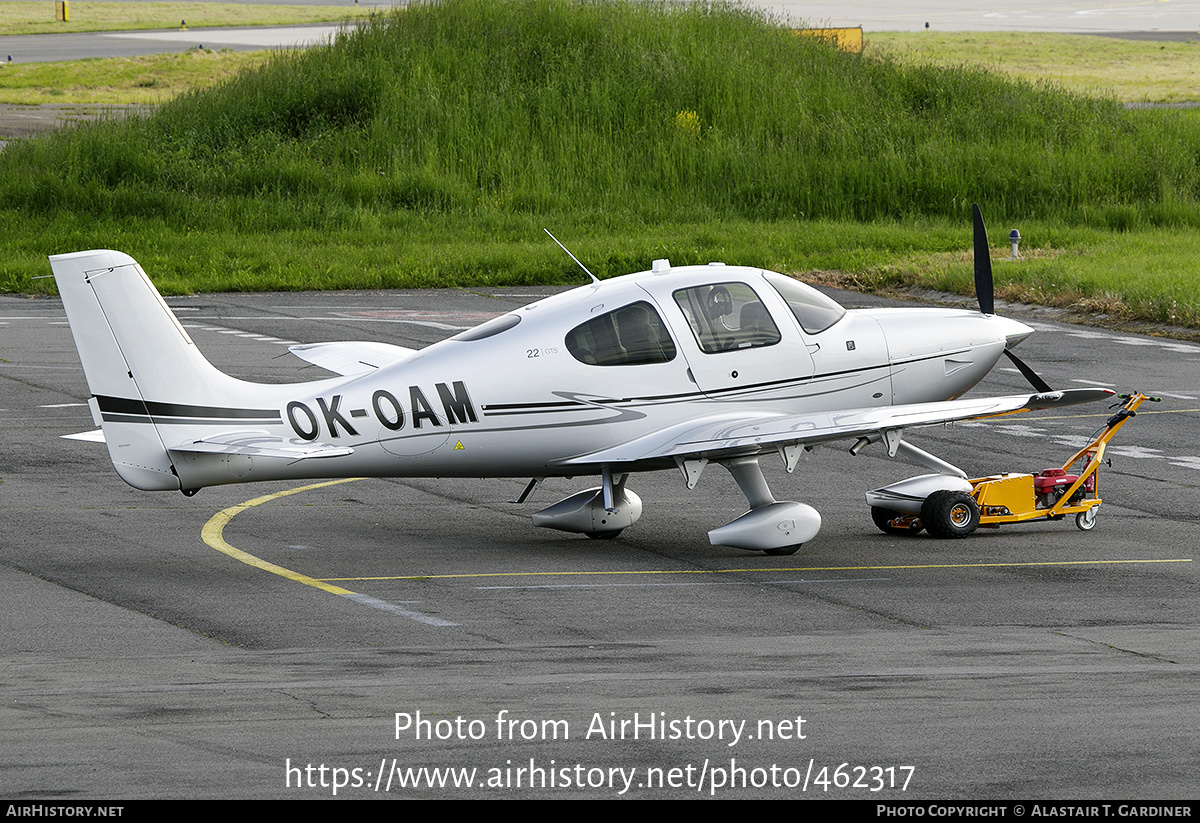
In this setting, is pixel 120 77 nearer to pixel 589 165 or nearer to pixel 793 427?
pixel 589 165

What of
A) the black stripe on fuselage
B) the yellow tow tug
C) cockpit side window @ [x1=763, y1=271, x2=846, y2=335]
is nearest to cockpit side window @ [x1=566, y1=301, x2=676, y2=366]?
cockpit side window @ [x1=763, y1=271, x2=846, y2=335]

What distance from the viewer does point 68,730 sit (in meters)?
8.53

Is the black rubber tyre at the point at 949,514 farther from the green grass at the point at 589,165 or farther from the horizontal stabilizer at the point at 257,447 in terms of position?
the green grass at the point at 589,165

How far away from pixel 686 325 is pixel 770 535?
2.06 m

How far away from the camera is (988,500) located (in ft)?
48.0

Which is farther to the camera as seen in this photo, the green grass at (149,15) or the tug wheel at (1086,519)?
the green grass at (149,15)

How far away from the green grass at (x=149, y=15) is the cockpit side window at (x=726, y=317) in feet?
278

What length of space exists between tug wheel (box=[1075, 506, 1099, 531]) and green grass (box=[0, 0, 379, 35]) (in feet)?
279

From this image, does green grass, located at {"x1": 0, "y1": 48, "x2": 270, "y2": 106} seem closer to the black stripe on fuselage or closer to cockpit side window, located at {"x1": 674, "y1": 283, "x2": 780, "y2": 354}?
the black stripe on fuselage

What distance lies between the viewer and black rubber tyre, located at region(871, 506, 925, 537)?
48.0ft

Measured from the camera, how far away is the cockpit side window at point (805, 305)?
14195 mm

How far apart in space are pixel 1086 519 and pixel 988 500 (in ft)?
3.35

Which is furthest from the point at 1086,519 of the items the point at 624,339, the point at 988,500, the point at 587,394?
the point at 587,394

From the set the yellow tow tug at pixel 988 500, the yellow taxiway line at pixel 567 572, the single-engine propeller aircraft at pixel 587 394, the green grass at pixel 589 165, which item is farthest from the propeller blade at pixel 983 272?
the green grass at pixel 589 165
